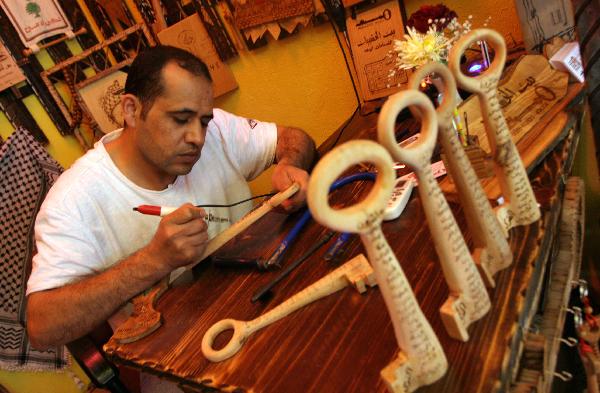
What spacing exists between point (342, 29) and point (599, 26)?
1.15 metres

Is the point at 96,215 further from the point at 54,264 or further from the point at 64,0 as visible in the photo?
the point at 64,0

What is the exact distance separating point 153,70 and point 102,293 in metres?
0.66

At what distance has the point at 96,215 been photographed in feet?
4.05

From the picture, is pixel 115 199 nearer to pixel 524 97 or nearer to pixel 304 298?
pixel 304 298

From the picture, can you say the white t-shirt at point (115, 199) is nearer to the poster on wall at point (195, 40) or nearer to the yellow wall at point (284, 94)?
the yellow wall at point (284, 94)

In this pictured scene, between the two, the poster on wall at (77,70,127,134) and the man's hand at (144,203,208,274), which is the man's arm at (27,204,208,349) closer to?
the man's hand at (144,203,208,274)

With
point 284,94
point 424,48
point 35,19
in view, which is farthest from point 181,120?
point 35,19

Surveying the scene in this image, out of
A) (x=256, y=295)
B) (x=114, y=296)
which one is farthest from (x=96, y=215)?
(x=256, y=295)

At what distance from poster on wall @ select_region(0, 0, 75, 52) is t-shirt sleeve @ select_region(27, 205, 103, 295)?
1554 millimetres

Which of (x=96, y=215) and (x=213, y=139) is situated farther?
(x=213, y=139)

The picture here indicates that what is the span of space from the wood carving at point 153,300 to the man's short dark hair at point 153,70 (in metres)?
0.52

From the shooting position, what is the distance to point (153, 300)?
881 millimetres

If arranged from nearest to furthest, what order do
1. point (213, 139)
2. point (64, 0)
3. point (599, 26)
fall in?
point (599, 26)
point (213, 139)
point (64, 0)

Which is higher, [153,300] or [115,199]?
[115,199]
